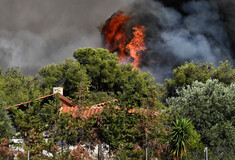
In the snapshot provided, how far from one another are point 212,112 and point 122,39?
163 ft

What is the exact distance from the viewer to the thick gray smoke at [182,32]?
66.2 m

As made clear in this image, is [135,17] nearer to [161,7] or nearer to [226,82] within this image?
[161,7]

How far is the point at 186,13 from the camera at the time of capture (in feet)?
231

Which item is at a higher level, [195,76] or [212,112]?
[195,76]

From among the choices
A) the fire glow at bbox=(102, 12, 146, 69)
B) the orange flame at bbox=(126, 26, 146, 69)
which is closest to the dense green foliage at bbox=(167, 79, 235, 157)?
the fire glow at bbox=(102, 12, 146, 69)

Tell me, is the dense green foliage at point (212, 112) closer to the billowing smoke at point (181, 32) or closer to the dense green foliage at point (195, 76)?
the dense green foliage at point (195, 76)

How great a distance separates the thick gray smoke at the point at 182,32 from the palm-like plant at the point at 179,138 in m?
51.5

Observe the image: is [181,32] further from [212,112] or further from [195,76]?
[212,112]

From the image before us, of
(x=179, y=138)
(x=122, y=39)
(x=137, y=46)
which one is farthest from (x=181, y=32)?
(x=179, y=138)

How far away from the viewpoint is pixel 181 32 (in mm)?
71375

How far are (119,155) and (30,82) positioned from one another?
35.5 meters

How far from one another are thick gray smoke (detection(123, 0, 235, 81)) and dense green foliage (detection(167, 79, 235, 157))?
44.9 m

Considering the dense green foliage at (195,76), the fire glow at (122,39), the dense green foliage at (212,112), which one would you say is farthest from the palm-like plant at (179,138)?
the fire glow at (122,39)

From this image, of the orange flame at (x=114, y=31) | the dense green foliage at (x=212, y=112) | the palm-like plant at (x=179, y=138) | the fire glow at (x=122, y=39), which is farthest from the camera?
the orange flame at (x=114, y=31)
